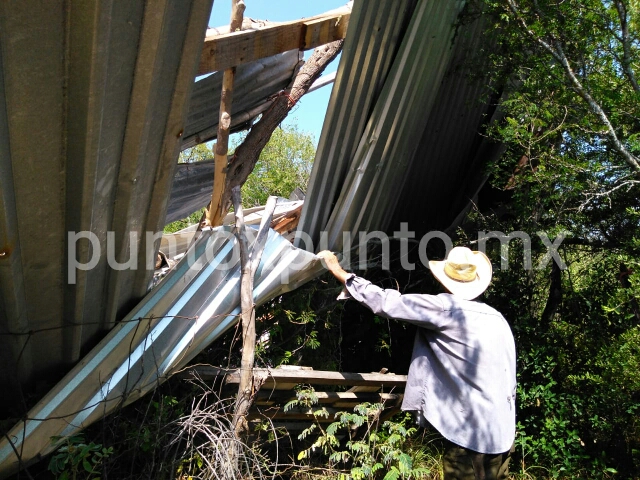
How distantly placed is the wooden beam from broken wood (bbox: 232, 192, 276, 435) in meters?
1.04

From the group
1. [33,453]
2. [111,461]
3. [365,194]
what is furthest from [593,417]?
[33,453]

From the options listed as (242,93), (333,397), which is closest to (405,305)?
(333,397)

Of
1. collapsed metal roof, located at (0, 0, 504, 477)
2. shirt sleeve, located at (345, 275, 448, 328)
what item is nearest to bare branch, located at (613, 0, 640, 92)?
collapsed metal roof, located at (0, 0, 504, 477)

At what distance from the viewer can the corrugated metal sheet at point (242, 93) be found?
4.29 metres

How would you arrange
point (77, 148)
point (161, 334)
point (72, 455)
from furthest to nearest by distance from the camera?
1. point (161, 334)
2. point (72, 455)
3. point (77, 148)

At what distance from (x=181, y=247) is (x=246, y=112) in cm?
199

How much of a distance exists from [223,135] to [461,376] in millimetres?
2222

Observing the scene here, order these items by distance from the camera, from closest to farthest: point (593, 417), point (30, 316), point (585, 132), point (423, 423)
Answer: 1. point (30, 316)
2. point (423, 423)
3. point (585, 132)
4. point (593, 417)

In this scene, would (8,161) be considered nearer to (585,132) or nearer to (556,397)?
(585,132)

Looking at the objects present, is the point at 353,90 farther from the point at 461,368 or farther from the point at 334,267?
the point at 461,368

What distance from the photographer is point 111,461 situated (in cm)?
308

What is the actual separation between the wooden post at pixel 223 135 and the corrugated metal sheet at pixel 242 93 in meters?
0.51

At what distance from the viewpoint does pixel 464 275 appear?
12.1 ft

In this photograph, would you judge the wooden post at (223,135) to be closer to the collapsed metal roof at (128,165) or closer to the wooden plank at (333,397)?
the collapsed metal roof at (128,165)
